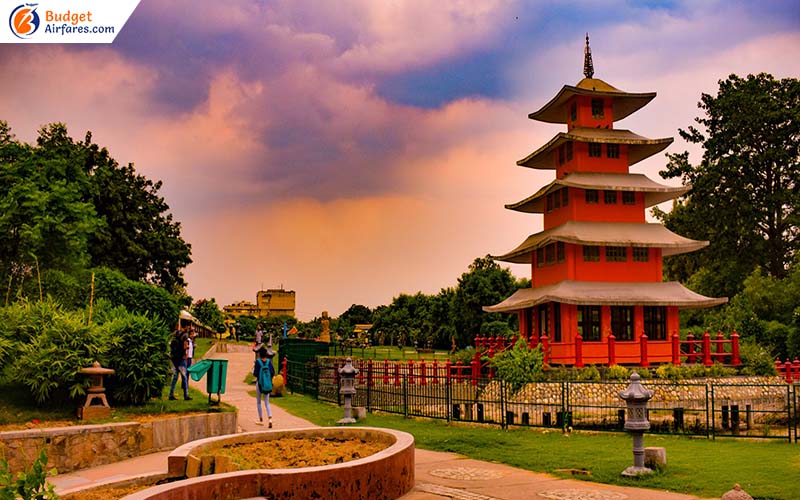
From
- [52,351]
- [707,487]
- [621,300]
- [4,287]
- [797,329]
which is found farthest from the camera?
[797,329]

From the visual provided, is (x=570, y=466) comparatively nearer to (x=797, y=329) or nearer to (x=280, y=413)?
(x=280, y=413)

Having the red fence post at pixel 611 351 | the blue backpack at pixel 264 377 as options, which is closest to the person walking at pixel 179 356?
the blue backpack at pixel 264 377

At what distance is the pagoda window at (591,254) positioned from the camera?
106 feet

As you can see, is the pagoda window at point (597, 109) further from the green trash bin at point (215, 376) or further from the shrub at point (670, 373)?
the green trash bin at point (215, 376)

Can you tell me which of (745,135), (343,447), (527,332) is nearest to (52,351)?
(343,447)

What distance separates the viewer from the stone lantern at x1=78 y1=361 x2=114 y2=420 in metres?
14.8

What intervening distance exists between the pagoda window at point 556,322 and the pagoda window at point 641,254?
13.7 feet

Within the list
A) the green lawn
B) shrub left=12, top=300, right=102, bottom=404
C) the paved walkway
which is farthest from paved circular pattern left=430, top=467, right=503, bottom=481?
shrub left=12, top=300, right=102, bottom=404

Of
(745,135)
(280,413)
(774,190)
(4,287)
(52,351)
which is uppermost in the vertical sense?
(745,135)

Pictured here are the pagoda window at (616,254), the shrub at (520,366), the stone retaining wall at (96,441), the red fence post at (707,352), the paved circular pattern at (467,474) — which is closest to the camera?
the paved circular pattern at (467,474)

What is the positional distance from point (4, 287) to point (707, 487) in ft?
111

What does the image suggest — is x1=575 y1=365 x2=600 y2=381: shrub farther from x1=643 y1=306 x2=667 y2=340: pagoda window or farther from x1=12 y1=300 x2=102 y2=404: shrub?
x1=12 y1=300 x2=102 y2=404: shrub

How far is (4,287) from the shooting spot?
3553cm

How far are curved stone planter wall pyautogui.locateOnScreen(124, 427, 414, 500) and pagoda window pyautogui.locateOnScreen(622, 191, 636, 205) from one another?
25.4 meters
